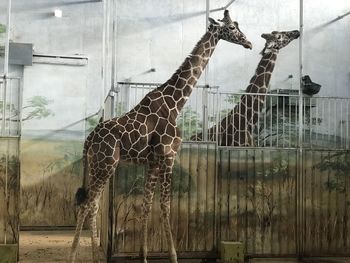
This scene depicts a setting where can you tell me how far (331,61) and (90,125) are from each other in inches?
210

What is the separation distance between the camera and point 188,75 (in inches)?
231

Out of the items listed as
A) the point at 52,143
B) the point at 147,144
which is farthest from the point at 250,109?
the point at 52,143

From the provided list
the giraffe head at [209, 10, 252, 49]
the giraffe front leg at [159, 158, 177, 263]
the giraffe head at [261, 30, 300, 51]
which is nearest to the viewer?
the giraffe front leg at [159, 158, 177, 263]

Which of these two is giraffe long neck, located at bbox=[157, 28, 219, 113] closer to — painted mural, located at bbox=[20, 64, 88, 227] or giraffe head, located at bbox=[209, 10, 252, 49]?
giraffe head, located at bbox=[209, 10, 252, 49]

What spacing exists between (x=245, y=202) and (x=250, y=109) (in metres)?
1.76

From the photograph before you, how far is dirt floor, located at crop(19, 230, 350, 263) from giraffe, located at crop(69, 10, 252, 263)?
102 centimetres

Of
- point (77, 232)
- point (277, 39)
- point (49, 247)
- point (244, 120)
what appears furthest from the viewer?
point (277, 39)

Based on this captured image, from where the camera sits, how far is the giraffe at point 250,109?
742cm

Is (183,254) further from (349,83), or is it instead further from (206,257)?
(349,83)

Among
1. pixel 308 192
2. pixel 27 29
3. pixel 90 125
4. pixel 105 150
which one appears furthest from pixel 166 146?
Answer: pixel 27 29

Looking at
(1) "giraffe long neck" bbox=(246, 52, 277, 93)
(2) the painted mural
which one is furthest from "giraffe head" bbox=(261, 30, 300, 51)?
(2) the painted mural

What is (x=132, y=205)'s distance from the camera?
607 cm

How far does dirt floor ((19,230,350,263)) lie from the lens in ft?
20.8

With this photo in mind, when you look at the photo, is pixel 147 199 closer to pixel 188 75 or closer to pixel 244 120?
pixel 188 75
